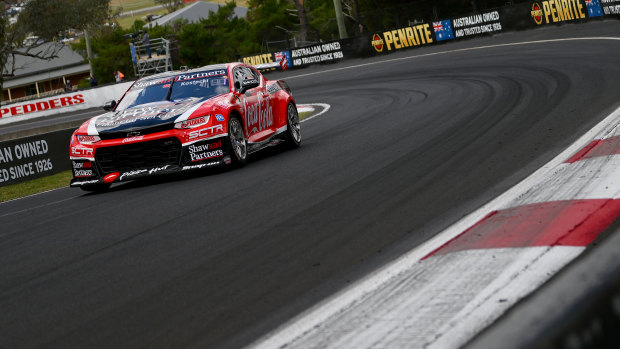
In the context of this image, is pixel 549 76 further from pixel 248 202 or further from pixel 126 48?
pixel 126 48

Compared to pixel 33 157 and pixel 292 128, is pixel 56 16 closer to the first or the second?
pixel 33 157

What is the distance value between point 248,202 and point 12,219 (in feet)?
10.1

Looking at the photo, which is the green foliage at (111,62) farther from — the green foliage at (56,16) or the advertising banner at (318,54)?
the advertising banner at (318,54)

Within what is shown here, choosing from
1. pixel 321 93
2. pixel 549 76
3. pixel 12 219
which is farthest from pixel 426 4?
pixel 12 219

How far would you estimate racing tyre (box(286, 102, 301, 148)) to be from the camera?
493 inches

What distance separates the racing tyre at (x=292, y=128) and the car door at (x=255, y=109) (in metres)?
0.42

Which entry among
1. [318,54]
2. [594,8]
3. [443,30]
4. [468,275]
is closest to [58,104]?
[318,54]

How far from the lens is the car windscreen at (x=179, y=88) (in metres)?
11.2

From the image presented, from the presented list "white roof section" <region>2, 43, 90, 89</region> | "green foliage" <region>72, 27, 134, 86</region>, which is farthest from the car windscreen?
"white roof section" <region>2, 43, 90, 89</region>

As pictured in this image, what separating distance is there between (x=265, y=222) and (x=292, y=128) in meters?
6.28

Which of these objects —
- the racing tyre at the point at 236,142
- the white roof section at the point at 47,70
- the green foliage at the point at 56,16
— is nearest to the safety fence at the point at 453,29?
the racing tyre at the point at 236,142

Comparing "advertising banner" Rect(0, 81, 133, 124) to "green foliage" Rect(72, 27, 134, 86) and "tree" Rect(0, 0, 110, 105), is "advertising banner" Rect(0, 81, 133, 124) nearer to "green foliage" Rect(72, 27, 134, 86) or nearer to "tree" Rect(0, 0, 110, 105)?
"tree" Rect(0, 0, 110, 105)

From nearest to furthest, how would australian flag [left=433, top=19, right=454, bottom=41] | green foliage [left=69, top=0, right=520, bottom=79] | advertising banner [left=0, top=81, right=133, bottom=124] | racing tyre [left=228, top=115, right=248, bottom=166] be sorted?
racing tyre [left=228, top=115, right=248, bottom=166] < australian flag [left=433, top=19, right=454, bottom=41] < advertising banner [left=0, top=81, right=133, bottom=124] < green foliage [left=69, top=0, right=520, bottom=79]

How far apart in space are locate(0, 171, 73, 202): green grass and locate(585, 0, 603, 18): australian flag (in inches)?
784
